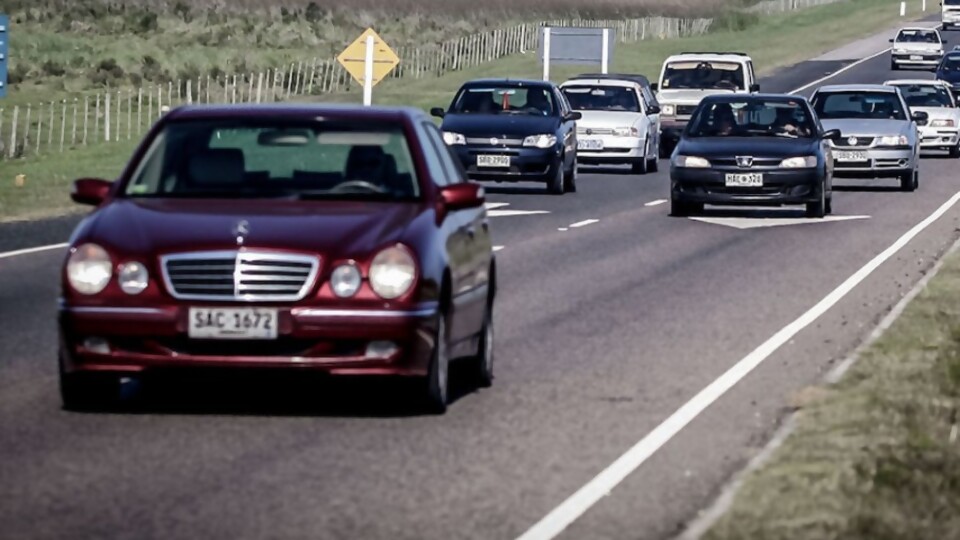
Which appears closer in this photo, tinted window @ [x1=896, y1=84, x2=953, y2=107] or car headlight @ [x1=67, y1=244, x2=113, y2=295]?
car headlight @ [x1=67, y1=244, x2=113, y2=295]

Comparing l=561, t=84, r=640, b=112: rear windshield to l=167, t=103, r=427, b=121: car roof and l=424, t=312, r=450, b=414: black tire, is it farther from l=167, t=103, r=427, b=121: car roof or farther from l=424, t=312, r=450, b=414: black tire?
l=424, t=312, r=450, b=414: black tire

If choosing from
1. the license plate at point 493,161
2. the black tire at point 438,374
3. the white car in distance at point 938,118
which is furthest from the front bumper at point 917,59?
the black tire at point 438,374

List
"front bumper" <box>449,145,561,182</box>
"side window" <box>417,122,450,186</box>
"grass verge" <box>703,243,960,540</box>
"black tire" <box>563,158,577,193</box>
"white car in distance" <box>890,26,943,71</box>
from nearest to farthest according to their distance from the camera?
"grass verge" <box>703,243,960,540</box>
"side window" <box>417,122,450,186</box>
"front bumper" <box>449,145,561,182</box>
"black tire" <box>563,158,577,193</box>
"white car in distance" <box>890,26,943,71</box>

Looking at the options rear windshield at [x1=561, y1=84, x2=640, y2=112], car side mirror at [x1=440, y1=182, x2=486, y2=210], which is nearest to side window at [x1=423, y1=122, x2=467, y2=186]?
car side mirror at [x1=440, y1=182, x2=486, y2=210]

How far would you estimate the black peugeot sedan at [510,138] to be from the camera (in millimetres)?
32938

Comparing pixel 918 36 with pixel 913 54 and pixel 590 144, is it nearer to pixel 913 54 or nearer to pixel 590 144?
pixel 913 54

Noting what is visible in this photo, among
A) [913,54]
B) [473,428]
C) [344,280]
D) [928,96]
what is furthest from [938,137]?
[913,54]

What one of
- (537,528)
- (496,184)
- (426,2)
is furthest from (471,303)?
(426,2)

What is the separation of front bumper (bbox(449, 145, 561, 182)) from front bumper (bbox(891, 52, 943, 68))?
54.2 metres

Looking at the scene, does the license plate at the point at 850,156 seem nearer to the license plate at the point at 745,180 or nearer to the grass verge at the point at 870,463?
the license plate at the point at 745,180

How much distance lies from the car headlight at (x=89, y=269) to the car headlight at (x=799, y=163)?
18026 millimetres

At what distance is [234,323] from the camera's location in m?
10.9

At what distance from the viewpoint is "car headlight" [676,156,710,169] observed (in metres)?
28.4

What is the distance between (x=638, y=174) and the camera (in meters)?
40.1
